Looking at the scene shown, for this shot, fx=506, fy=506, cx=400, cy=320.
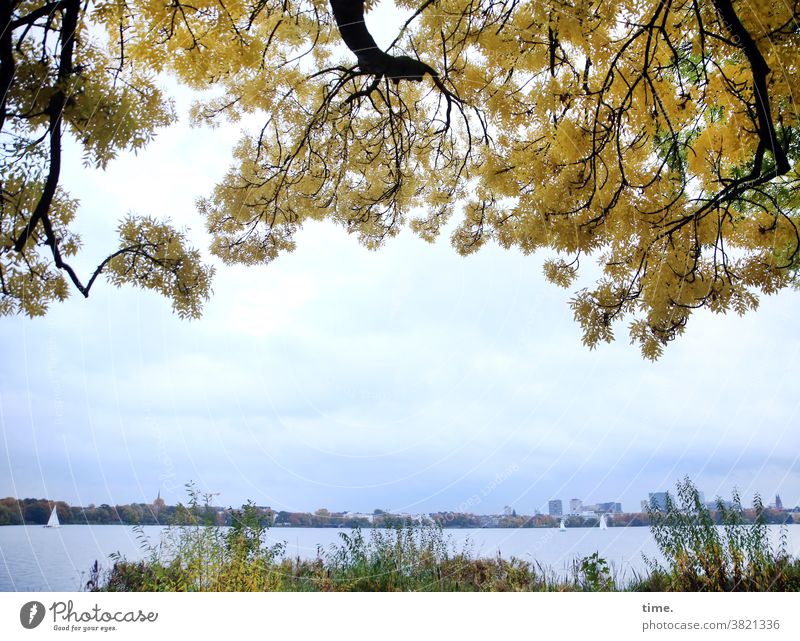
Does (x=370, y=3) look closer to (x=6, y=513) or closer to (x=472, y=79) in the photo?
(x=472, y=79)

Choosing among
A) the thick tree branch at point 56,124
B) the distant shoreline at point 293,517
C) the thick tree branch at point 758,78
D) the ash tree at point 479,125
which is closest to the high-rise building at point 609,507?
the distant shoreline at point 293,517

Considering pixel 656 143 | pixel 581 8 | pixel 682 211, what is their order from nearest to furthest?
pixel 581 8, pixel 682 211, pixel 656 143

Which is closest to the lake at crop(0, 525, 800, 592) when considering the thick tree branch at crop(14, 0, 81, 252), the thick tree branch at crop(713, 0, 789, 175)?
the thick tree branch at crop(14, 0, 81, 252)

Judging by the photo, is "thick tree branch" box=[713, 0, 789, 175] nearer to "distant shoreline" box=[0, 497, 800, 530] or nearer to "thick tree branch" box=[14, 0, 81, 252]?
"distant shoreline" box=[0, 497, 800, 530]

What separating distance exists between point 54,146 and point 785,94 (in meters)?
2.07

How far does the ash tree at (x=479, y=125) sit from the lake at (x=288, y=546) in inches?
24.8

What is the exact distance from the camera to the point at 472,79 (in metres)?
1.98

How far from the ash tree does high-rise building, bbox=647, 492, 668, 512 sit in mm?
460

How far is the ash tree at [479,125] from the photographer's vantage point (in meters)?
1.43

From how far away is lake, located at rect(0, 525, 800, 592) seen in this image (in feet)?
4.66

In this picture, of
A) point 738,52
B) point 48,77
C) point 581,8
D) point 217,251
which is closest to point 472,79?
point 581,8

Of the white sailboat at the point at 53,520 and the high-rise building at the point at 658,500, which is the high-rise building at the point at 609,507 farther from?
the white sailboat at the point at 53,520

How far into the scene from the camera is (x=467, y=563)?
5.37 ft
